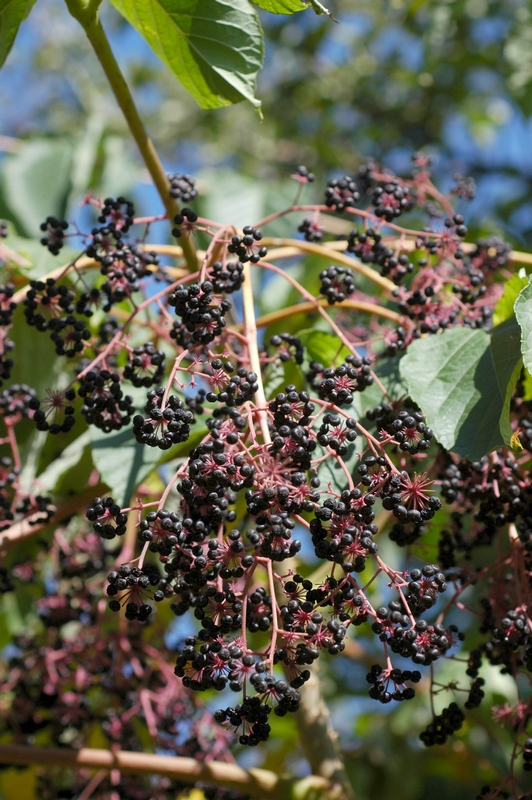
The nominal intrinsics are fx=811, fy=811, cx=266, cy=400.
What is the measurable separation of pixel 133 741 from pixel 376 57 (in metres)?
5.76

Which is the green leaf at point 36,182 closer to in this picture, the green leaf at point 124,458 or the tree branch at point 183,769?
the green leaf at point 124,458

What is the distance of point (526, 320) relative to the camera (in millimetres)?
1306

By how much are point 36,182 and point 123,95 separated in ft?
5.63

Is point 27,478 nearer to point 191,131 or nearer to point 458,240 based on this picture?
point 458,240

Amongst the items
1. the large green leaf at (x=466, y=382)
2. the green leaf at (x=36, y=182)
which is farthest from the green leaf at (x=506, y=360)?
the green leaf at (x=36, y=182)

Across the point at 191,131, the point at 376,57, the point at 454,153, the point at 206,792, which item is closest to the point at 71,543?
the point at 206,792

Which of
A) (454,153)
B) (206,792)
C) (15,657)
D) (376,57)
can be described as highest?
(376,57)

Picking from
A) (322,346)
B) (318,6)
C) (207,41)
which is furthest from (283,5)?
(322,346)

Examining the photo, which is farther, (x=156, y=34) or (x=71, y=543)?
(x=71, y=543)

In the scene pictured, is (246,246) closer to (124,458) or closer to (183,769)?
(124,458)

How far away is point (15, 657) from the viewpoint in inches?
87.8

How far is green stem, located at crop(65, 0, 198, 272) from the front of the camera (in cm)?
146

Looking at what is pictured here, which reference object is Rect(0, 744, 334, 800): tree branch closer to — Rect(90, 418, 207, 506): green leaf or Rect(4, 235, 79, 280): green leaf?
Rect(90, 418, 207, 506): green leaf

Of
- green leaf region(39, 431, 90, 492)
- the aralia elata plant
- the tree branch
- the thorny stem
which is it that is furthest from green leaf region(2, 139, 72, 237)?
the tree branch
